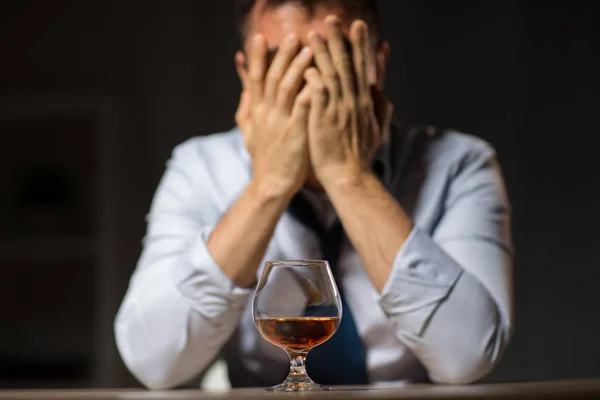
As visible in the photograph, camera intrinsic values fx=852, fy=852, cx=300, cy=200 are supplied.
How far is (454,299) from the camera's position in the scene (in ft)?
3.67

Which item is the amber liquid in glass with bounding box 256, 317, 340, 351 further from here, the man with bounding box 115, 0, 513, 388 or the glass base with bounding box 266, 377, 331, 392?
the man with bounding box 115, 0, 513, 388

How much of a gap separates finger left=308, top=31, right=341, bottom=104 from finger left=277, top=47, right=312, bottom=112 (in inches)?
0.5

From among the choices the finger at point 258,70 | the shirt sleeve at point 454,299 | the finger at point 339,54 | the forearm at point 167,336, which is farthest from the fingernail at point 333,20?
the forearm at point 167,336

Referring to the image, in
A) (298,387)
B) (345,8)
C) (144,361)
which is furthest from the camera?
(345,8)

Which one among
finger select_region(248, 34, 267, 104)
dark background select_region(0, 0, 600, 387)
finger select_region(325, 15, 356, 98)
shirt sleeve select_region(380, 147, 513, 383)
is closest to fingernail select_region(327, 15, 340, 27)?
finger select_region(325, 15, 356, 98)

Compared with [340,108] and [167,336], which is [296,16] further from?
[167,336]

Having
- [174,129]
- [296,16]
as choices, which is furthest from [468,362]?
[174,129]

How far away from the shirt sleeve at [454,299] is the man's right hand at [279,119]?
0.21 meters

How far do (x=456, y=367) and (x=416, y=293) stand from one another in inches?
5.1

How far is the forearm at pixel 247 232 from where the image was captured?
116 cm

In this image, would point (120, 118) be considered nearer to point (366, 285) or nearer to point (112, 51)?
point (112, 51)

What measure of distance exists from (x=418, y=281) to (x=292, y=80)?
358mm

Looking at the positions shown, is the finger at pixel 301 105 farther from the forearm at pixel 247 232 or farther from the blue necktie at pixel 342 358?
the blue necktie at pixel 342 358

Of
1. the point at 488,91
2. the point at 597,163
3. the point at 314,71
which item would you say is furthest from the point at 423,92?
the point at 314,71
